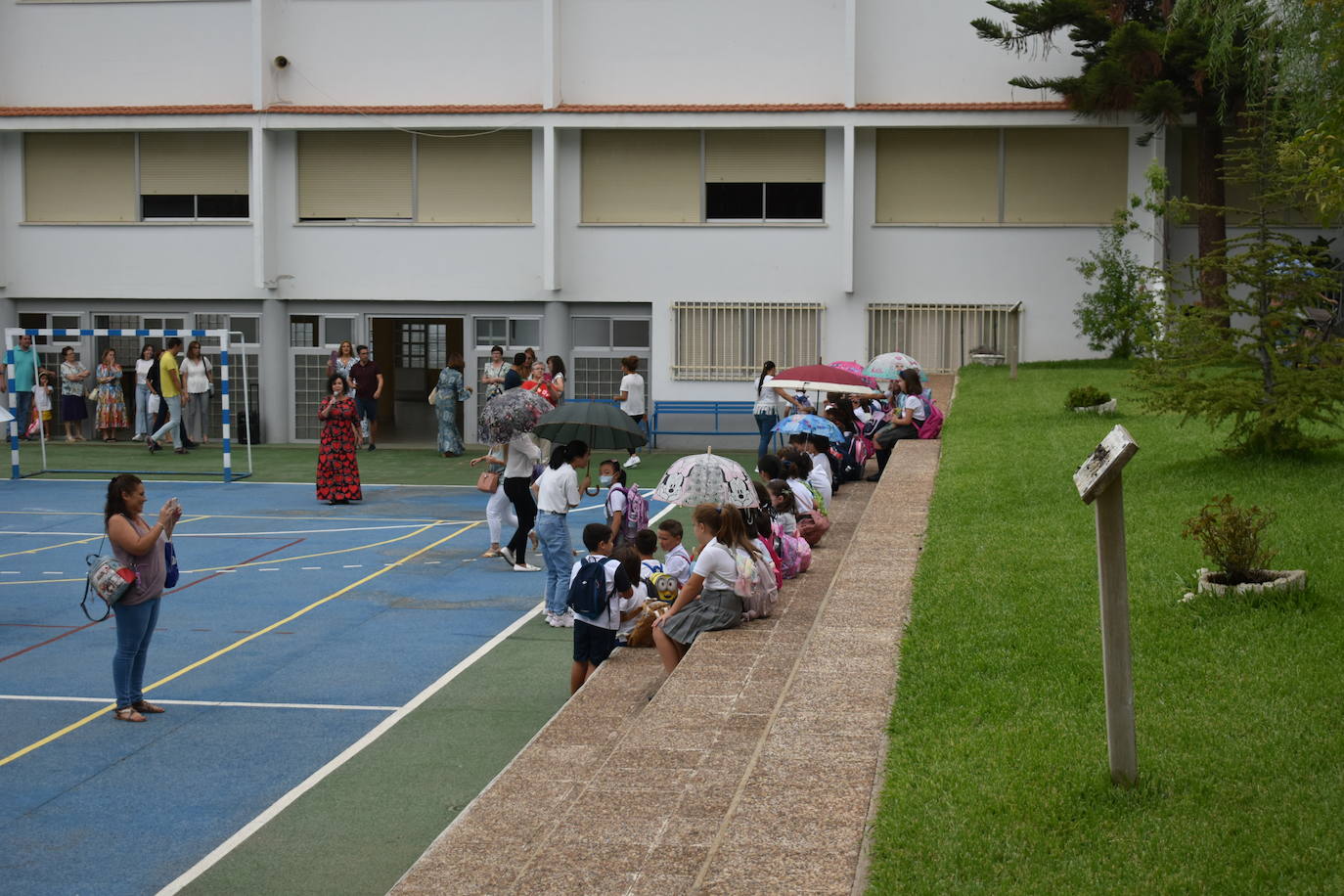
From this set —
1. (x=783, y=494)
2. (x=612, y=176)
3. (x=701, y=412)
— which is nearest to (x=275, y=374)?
(x=612, y=176)

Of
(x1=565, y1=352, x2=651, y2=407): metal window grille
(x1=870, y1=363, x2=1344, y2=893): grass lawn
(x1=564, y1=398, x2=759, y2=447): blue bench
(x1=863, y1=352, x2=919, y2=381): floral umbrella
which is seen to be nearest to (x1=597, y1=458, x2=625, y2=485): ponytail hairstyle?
(x1=870, y1=363, x2=1344, y2=893): grass lawn

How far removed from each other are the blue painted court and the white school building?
1072 cm

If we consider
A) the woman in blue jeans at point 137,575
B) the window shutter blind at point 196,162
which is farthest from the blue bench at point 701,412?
the woman in blue jeans at point 137,575

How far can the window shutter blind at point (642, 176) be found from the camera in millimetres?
31453

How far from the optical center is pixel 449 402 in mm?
29219

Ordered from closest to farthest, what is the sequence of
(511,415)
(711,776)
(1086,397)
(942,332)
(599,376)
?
(711,776) < (511,415) < (1086,397) < (942,332) < (599,376)

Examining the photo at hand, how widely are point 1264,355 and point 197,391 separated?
22.0 metres

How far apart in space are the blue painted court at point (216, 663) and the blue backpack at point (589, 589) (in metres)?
1.60

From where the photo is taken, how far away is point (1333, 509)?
40.5 ft

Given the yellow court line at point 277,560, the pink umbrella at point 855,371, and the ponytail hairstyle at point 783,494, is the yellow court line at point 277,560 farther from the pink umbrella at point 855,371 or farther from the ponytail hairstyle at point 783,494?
the pink umbrella at point 855,371

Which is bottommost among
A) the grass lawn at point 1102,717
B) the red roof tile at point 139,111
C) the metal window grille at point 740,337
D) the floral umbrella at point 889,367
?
the grass lawn at point 1102,717

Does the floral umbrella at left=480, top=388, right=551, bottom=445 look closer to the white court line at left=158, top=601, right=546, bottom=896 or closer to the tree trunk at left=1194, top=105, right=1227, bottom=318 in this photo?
the white court line at left=158, top=601, right=546, bottom=896

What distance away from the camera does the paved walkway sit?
6036mm

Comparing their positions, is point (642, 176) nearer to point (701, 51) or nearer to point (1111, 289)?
point (701, 51)
